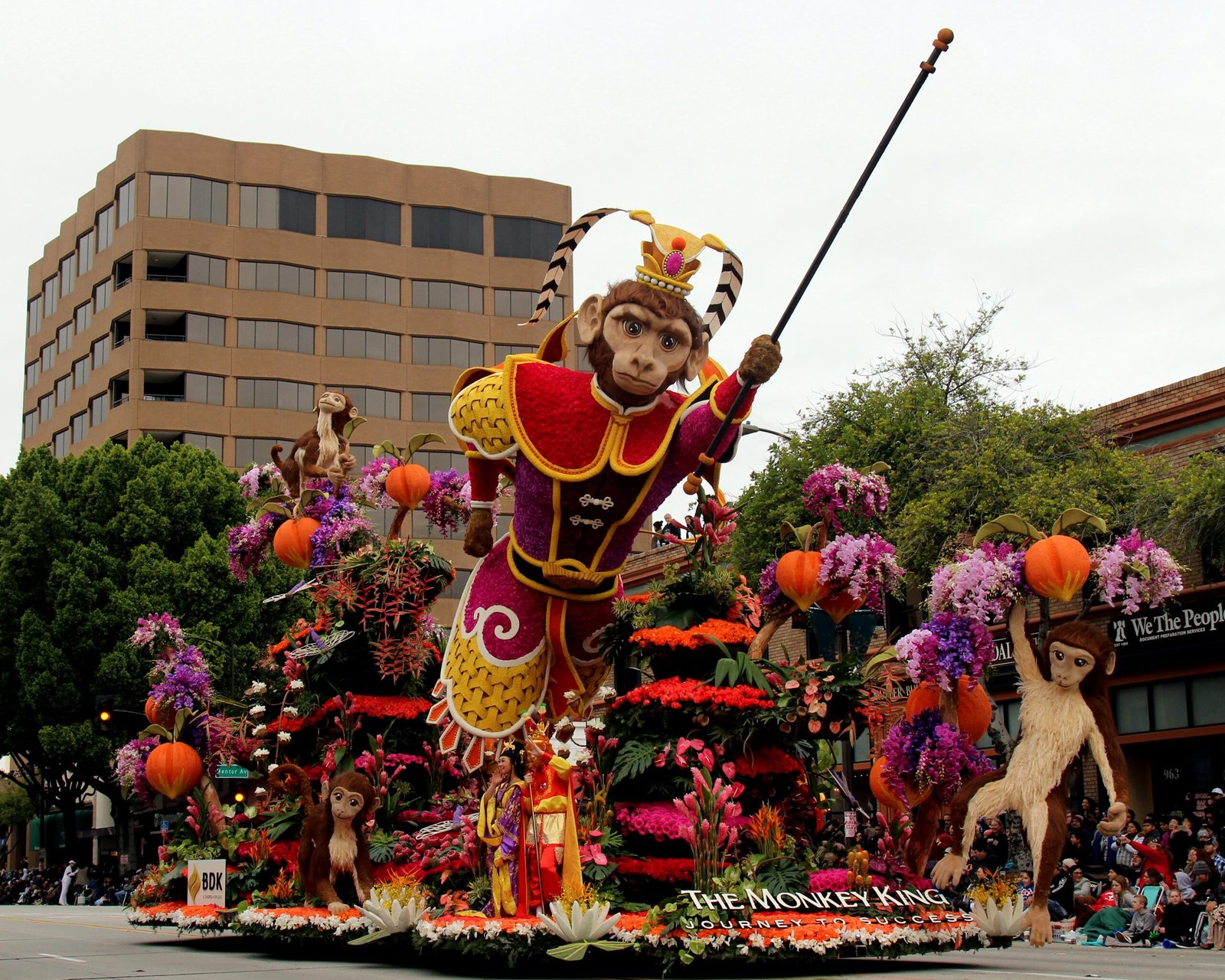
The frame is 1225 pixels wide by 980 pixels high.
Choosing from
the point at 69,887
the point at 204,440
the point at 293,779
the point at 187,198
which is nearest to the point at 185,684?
the point at 293,779

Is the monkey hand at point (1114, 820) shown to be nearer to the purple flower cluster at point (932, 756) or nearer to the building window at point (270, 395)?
the purple flower cluster at point (932, 756)

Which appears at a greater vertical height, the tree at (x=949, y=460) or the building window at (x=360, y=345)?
the building window at (x=360, y=345)

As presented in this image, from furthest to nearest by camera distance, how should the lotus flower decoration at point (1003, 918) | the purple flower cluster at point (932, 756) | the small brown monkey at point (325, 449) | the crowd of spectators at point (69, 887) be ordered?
the crowd of spectators at point (69, 887), the small brown monkey at point (325, 449), the lotus flower decoration at point (1003, 918), the purple flower cluster at point (932, 756)

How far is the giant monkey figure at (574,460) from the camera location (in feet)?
41.2

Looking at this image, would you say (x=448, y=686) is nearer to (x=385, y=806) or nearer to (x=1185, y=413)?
(x=385, y=806)

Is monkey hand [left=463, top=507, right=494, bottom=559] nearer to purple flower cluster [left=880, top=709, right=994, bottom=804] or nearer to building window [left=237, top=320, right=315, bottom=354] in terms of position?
purple flower cluster [left=880, top=709, right=994, bottom=804]

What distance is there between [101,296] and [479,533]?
41845 mm

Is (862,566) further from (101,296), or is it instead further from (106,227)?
(106,227)


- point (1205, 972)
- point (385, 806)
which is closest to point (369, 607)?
point (385, 806)

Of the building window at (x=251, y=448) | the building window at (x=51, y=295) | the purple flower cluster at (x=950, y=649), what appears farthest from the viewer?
the building window at (x=51, y=295)

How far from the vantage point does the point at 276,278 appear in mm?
50094

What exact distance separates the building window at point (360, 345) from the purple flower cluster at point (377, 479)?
33.6 metres

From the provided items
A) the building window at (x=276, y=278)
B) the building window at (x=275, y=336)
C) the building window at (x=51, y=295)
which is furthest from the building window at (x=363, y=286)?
the building window at (x=51, y=295)

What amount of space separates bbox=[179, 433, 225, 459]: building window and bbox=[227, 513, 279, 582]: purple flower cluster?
31.0 meters
